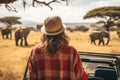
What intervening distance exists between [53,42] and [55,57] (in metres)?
0.18

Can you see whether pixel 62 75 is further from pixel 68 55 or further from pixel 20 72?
pixel 20 72

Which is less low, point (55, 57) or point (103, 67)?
point (55, 57)

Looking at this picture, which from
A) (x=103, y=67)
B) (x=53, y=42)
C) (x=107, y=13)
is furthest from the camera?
(x=107, y=13)

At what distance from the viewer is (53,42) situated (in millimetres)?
3811

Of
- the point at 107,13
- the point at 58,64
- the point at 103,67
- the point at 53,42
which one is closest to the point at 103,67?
the point at 103,67

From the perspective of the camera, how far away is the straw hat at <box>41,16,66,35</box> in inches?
152

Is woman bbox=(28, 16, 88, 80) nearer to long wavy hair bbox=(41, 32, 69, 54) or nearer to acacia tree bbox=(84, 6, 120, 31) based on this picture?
long wavy hair bbox=(41, 32, 69, 54)

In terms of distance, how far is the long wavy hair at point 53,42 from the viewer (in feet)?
12.5

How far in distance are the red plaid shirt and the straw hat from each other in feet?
0.67

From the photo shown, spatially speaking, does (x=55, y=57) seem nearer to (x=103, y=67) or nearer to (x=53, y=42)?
(x=53, y=42)

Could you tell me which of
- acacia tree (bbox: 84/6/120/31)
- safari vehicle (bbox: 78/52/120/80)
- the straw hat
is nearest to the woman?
the straw hat

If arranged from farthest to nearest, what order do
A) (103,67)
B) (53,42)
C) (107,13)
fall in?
(107,13), (103,67), (53,42)

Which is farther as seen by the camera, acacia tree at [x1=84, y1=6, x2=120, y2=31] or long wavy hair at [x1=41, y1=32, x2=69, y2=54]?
acacia tree at [x1=84, y1=6, x2=120, y2=31]

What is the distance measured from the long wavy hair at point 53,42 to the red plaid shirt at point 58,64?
0.06 metres
